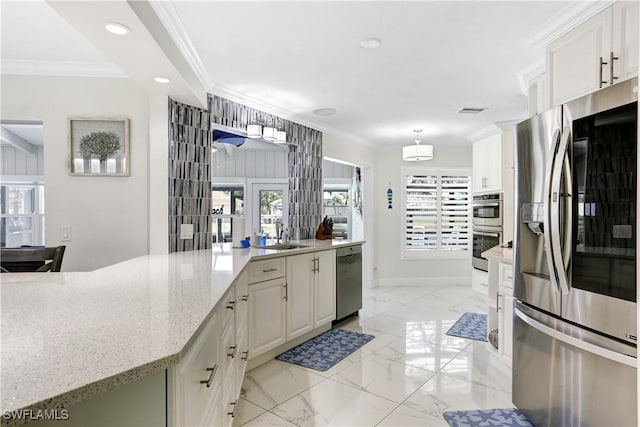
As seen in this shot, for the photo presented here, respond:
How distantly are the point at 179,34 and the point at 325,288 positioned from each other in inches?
101

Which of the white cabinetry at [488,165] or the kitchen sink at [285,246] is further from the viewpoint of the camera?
the white cabinetry at [488,165]

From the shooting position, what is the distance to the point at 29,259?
2.32 m

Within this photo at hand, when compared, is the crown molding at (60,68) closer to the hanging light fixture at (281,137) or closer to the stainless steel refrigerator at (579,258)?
the hanging light fixture at (281,137)

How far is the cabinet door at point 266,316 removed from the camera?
2883 mm

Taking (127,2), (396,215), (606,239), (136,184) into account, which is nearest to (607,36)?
(606,239)

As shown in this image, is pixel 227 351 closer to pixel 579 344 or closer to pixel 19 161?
pixel 579 344

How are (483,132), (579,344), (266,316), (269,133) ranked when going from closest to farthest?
(579,344) < (266,316) < (269,133) < (483,132)

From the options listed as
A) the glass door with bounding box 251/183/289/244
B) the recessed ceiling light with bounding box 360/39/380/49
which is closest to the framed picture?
the recessed ceiling light with bounding box 360/39/380/49

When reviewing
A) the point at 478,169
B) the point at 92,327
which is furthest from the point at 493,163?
the point at 92,327

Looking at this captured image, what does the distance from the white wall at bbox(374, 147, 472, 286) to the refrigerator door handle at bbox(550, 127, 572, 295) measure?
439 centimetres

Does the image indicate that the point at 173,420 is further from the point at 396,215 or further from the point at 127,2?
the point at 396,215

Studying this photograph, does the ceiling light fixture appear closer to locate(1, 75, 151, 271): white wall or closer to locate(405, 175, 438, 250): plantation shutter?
locate(1, 75, 151, 271): white wall

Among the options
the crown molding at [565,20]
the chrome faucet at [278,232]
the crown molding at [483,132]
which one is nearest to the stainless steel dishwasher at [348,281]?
the chrome faucet at [278,232]

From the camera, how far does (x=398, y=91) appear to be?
3.46 m
